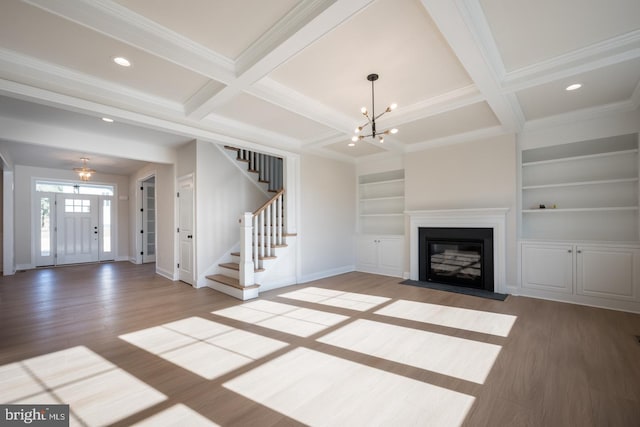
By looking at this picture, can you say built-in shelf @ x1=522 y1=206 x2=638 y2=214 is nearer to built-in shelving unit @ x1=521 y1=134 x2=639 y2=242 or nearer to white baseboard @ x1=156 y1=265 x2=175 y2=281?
built-in shelving unit @ x1=521 y1=134 x2=639 y2=242

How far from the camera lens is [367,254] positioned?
249 inches

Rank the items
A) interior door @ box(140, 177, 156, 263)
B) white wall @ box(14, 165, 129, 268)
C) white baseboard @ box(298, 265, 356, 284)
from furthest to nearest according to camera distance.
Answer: interior door @ box(140, 177, 156, 263), white wall @ box(14, 165, 129, 268), white baseboard @ box(298, 265, 356, 284)

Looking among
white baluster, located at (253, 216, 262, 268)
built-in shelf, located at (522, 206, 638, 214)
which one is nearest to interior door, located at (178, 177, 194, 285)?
white baluster, located at (253, 216, 262, 268)

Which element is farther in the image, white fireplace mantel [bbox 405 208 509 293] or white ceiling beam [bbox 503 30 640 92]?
white fireplace mantel [bbox 405 208 509 293]

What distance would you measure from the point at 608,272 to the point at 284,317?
171 inches

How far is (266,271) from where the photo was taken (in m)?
4.81

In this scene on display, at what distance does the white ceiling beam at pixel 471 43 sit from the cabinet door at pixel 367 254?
11.9 ft

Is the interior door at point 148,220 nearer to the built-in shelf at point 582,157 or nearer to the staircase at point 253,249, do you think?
the staircase at point 253,249

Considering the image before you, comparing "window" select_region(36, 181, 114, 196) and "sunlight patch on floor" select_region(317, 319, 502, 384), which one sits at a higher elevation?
"window" select_region(36, 181, 114, 196)

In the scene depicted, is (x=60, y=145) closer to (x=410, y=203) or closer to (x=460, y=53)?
(x=460, y=53)

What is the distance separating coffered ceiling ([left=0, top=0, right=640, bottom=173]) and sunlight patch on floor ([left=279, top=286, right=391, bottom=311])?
266 cm

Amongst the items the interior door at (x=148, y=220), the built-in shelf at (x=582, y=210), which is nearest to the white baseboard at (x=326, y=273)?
the built-in shelf at (x=582, y=210)

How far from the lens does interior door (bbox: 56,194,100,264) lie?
771 cm

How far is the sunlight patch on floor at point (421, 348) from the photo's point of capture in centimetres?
222
